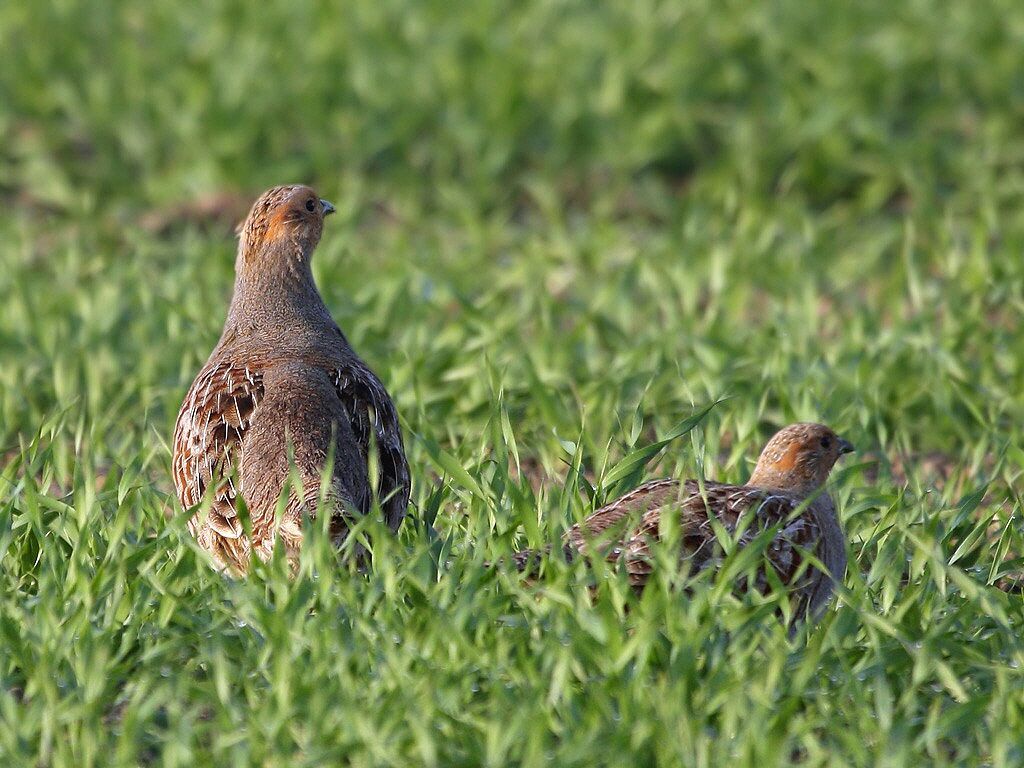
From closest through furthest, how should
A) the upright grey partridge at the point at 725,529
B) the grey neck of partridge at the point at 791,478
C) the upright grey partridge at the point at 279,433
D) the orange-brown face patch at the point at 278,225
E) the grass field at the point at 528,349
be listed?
the grass field at the point at 528,349
the upright grey partridge at the point at 725,529
the upright grey partridge at the point at 279,433
the grey neck of partridge at the point at 791,478
the orange-brown face patch at the point at 278,225

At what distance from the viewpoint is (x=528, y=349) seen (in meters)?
6.43

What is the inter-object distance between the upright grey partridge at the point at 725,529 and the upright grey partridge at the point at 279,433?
518mm

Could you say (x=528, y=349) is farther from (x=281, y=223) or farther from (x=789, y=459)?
(x=789, y=459)

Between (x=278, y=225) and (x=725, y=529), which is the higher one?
(x=278, y=225)

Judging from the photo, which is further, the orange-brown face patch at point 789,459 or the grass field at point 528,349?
the orange-brown face patch at point 789,459

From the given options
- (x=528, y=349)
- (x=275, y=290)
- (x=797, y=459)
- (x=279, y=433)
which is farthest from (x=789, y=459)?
(x=528, y=349)

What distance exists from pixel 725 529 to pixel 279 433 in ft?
3.76

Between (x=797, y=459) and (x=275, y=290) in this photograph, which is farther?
(x=275, y=290)

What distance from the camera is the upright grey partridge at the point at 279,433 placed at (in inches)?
165

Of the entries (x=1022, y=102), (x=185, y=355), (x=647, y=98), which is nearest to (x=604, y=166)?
(x=647, y=98)

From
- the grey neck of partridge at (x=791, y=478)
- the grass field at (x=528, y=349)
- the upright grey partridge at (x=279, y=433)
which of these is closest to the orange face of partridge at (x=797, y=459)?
the grey neck of partridge at (x=791, y=478)

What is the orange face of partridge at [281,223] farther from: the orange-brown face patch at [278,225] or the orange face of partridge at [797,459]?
the orange face of partridge at [797,459]

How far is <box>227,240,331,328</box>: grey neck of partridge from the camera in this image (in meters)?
5.06

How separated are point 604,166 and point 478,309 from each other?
306cm
